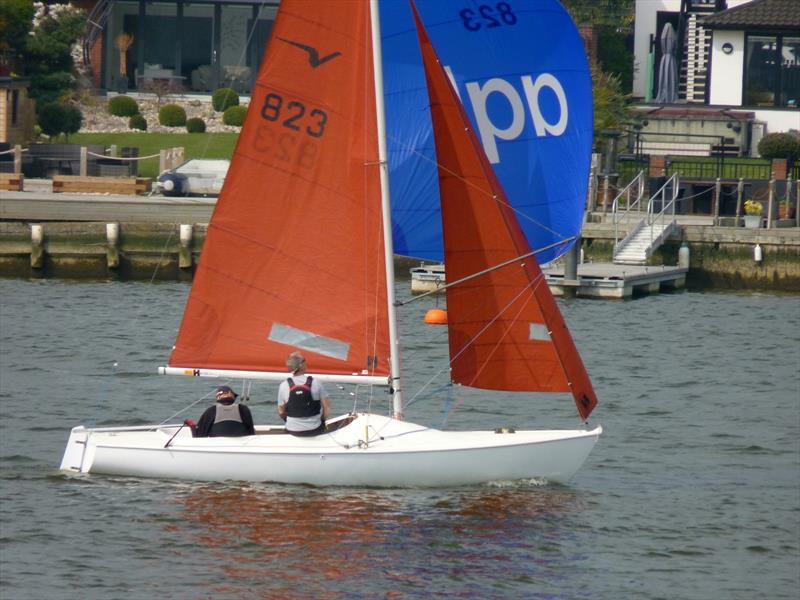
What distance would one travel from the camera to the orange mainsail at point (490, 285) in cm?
2002

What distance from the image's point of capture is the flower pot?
41.6m

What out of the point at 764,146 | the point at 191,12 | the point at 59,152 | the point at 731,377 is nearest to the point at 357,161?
the point at 731,377

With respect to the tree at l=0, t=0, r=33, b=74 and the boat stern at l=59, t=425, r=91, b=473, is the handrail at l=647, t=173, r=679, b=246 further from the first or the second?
the tree at l=0, t=0, r=33, b=74

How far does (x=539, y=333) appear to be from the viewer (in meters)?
20.1

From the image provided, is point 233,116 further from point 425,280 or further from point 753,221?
point 753,221

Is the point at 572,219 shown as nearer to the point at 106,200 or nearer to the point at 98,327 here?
the point at 98,327

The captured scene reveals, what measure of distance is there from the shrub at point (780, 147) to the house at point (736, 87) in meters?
2.80

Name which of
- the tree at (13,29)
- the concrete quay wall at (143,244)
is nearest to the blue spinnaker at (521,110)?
the concrete quay wall at (143,244)

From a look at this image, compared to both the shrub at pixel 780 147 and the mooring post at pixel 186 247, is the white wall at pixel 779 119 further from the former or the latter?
the mooring post at pixel 186 247

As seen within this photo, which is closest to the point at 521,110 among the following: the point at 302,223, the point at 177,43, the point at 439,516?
the point at 302,223

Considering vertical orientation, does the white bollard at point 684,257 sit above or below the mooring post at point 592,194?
below

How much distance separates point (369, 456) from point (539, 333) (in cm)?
262

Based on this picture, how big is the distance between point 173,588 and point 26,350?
15.3m

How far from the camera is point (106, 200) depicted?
4134 centimetres
